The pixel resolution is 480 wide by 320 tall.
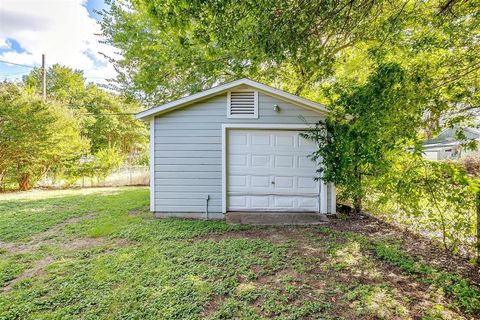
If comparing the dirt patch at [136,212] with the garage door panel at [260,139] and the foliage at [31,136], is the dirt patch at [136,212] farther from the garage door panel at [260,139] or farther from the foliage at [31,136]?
the foliage at [31,136]

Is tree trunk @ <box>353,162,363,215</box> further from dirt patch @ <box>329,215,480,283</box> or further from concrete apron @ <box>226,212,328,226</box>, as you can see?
concrete apron @ <box>226,212,328,226</box>

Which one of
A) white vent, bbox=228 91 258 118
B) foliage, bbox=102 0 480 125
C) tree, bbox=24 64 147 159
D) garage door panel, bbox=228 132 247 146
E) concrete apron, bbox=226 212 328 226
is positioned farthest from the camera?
tree, bbox=24 64 147 159

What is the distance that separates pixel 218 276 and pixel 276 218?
8.89 feet

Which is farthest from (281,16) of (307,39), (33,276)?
(33,276)

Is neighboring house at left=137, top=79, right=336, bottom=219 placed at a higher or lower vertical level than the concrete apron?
higher

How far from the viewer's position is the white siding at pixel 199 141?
5629mm

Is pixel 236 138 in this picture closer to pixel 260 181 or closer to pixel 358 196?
pixel 260 181

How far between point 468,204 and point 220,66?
5.31 m

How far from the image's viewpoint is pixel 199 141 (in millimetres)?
5645

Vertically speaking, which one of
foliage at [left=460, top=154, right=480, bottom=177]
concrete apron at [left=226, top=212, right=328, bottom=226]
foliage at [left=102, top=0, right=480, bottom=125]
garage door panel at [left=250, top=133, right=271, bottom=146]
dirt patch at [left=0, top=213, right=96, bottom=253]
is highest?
foliage at [left=102, top=0, right=480, bottom=125]

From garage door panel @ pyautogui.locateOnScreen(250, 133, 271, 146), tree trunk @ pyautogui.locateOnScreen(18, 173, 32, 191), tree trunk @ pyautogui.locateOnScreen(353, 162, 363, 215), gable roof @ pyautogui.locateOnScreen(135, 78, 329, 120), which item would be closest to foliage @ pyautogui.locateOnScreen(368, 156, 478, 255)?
tree trunk @ pyautogui.locateOnScreen(353, 162, 363, 215)

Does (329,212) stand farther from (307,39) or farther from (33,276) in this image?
(33,276)

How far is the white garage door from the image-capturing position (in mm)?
5758

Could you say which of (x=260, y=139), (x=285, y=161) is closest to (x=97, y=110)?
(x=260, y=139)
